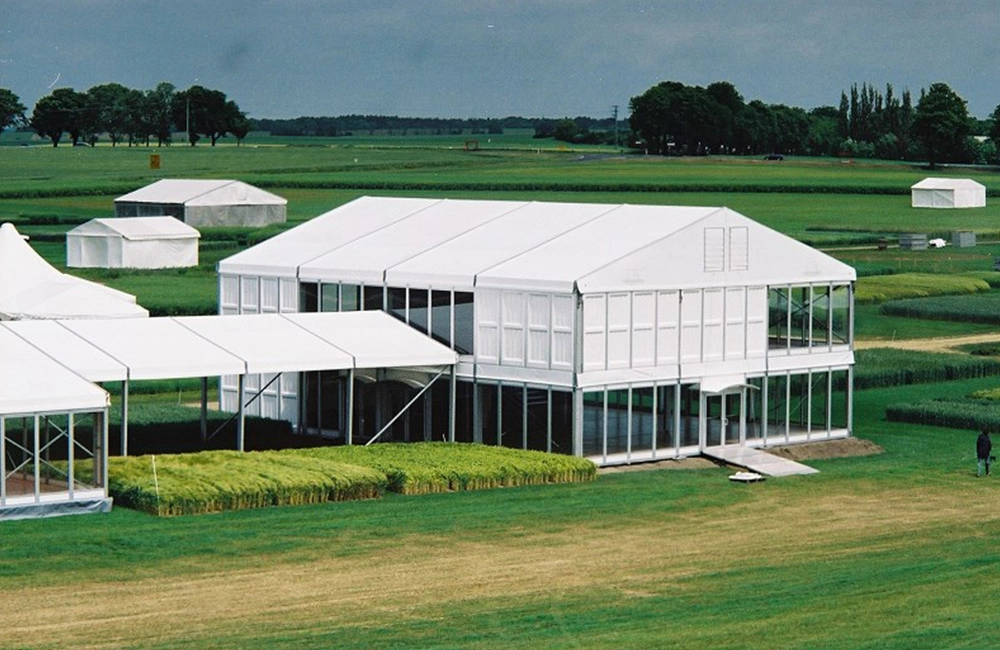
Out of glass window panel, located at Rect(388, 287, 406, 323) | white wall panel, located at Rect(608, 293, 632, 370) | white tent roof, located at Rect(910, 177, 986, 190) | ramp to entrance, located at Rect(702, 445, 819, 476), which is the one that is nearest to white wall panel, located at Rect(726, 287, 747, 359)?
ramp to entrance, located at Rect(702, 445, 819, 476)

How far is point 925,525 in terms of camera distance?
42.6m

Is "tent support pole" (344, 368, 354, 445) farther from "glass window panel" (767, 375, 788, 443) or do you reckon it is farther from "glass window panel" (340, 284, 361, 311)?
"glass window panel" (767, 375, 788, 443)

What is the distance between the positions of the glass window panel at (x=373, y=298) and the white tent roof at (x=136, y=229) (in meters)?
54.5

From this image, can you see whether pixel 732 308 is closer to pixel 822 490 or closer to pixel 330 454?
pixel 822 490

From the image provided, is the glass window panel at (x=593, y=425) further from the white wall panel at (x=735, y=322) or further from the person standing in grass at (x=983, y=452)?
the person standing in grass at (x=983, y=452)

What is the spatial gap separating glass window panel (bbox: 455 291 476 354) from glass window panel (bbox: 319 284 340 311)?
4895mm

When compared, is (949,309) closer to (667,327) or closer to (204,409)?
(667,327)

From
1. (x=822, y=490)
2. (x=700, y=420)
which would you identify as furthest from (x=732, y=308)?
(x=822, y=490)

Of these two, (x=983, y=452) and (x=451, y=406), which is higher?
(x=451, y=406)

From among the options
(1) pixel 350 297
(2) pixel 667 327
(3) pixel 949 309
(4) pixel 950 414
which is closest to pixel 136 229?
(3) pixel 949 309

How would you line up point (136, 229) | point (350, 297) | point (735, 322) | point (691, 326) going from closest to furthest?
point (691, 326) < point (735, 322) < point (350, 297) < point (136, 229)

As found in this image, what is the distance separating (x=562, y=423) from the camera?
5125cm

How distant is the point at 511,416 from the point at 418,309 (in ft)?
14.5

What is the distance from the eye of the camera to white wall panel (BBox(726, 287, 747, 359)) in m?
53.8
